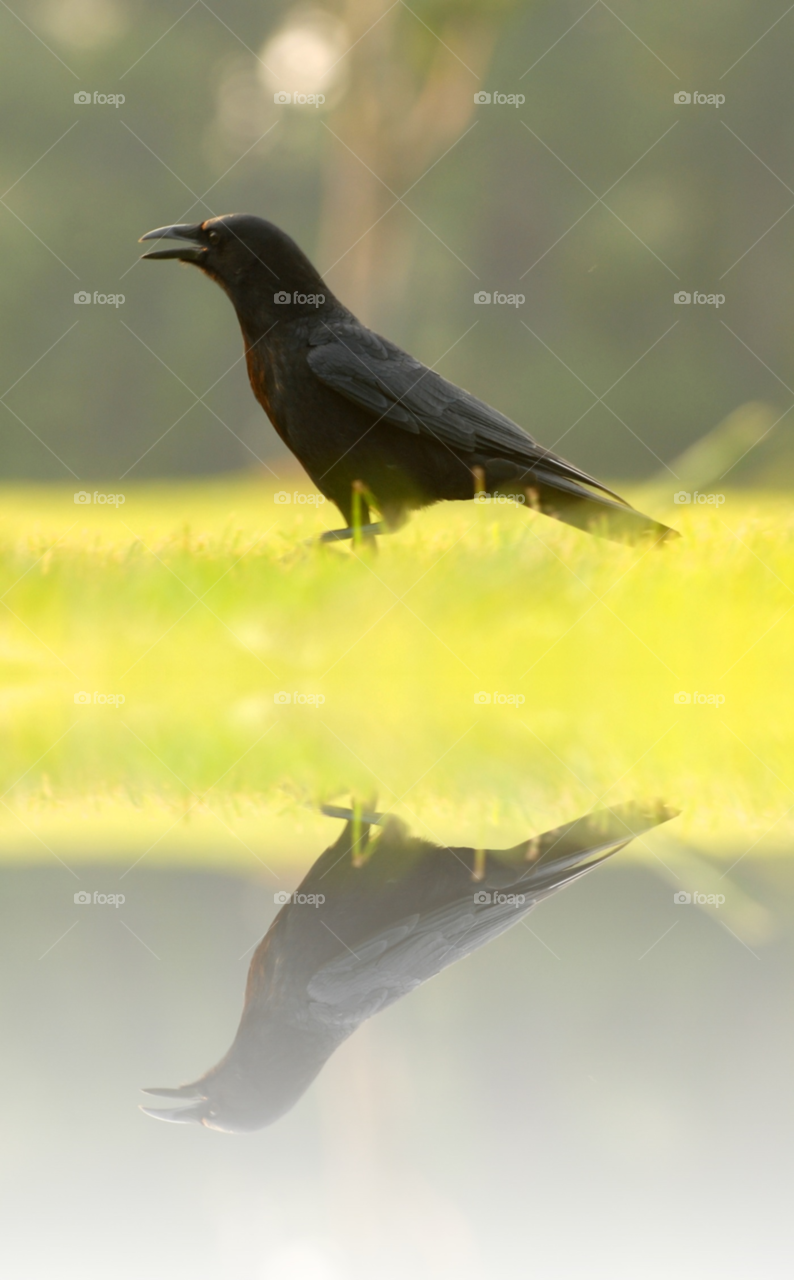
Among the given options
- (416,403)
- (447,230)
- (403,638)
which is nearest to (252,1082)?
(403,638)

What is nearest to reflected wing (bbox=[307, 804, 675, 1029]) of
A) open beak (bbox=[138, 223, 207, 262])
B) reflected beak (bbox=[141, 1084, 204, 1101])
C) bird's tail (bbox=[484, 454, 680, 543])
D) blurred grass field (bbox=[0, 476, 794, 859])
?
reflected beak (bbox=[141, 1084, 204, 1101])

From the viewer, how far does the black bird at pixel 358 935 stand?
0.91 meters

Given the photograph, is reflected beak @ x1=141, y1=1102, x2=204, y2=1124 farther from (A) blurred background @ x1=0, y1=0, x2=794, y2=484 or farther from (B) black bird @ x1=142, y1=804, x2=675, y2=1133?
(A) blurred background @ x1=0, y1=0, x2=794, y2=484

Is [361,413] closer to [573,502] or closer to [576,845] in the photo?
[573,502]

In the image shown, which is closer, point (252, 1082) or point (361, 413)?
Answer: point (252, 1082)

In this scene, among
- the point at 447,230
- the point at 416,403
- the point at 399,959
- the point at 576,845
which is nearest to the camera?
the point at 399,959

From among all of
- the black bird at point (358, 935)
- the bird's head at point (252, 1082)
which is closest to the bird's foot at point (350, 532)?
the black bird at point (358, 935)

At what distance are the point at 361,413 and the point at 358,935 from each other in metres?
1.46

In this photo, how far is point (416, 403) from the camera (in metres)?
2.28

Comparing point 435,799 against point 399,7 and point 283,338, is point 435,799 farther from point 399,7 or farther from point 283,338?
point 399,7

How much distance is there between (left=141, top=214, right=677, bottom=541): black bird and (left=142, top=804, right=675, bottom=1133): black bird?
1031mm

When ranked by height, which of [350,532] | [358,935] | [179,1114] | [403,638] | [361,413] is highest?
[361,413]

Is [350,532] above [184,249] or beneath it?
beneath

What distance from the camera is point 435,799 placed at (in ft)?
5.13
